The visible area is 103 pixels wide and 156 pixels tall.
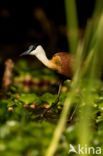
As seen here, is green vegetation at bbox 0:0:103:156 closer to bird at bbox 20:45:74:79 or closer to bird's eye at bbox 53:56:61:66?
bird at bbox 20:45:74:79

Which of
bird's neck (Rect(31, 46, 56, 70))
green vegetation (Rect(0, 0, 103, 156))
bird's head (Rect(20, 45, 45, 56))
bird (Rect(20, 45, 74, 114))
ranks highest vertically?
bird's head (Rect(20, 45, 45, 56))

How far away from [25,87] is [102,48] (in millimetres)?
5722

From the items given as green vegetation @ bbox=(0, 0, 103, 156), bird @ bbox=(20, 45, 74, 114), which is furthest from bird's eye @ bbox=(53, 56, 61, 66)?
green vegetation @ bbox=(0, 0, 103, 156)

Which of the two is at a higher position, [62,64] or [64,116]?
[62,64]

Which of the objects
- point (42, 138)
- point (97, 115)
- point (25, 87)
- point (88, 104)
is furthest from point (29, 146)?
point (25, 87)

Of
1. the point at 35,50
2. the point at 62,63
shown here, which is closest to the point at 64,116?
the point at 62,63

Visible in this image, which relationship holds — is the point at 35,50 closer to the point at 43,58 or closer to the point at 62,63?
the point at 43,58

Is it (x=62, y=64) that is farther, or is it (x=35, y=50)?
(x=35, y=50)

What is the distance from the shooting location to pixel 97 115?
765 centimetres

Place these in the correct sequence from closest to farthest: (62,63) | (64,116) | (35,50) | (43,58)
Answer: (64,116), (62,63), (43,58), (35,50)

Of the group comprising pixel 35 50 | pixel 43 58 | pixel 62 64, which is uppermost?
pixel 35 50

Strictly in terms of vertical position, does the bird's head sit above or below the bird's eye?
above

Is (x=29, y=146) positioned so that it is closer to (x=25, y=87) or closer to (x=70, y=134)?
(x=70, y=134)

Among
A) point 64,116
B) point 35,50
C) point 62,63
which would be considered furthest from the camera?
point 35,50
